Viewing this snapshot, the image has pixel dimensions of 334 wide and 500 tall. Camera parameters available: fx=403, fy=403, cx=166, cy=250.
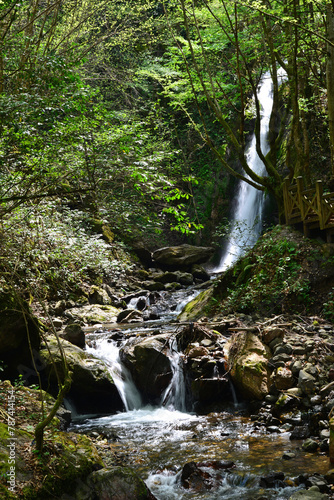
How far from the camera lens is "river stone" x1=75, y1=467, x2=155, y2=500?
11.8ft

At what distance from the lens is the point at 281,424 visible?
17.8 feet

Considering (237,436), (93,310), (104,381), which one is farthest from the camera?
(93,310)

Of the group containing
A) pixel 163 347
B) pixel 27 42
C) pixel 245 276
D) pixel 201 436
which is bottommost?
pixel 201 436

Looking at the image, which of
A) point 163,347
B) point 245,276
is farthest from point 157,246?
point 163,347

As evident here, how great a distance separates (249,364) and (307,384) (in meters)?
0.94

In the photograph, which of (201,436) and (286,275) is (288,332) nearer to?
(286,275)

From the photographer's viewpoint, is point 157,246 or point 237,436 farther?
point 157,246

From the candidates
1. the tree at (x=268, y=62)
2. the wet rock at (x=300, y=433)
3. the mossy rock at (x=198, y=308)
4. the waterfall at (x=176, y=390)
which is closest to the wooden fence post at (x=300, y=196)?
the tree at (x=268, y=62)

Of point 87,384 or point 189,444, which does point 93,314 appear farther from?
point 189,444

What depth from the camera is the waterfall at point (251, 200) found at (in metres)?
17.5

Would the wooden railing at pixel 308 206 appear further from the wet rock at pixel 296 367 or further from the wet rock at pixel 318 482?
the wet rock at pixel 318 482

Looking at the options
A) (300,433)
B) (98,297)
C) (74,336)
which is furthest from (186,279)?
(300,433)

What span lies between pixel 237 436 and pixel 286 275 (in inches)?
167

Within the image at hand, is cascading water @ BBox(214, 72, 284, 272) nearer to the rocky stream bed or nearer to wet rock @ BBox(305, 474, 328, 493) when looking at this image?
the rocky stream bed
